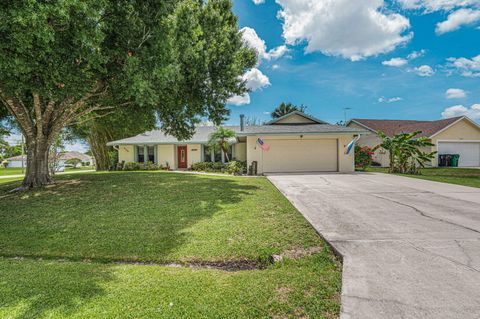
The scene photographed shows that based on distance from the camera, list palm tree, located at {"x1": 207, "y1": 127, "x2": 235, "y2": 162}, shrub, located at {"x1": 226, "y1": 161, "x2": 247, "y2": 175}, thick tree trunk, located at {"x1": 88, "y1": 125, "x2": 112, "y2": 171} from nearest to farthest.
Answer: shrub, located at {"x1": 226, "y1": 161, "x2": 247, "y2": 175}, palm tree, located at {"x1": 207, "y1": 127, "x2": 235, "y2": 162}, thick tree trunk, located at {"x1": 88, "y1": 125, "x2": 112, "y2": 171}

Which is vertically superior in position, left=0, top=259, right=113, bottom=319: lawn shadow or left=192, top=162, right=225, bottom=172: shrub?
left=192, top=162, right=225, bottom=172: shrub

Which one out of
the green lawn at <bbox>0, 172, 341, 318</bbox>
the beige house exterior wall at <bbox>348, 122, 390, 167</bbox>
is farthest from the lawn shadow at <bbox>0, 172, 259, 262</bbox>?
the beige house exterior wall at <bbox>348, 122, 390, 167</bbox>

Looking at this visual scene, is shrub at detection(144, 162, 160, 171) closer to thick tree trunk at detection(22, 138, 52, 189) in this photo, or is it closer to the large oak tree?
the large oak tree

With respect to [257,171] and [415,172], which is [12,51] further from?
[415,172]

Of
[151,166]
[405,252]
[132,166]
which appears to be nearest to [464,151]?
[405,252]

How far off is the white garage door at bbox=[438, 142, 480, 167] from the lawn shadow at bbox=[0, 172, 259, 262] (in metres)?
21.8

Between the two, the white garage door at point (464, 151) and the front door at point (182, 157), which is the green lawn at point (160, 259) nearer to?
the front door at point (182, 157)

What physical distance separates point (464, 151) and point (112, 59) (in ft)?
92.7

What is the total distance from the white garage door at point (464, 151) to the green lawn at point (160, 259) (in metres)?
22.1

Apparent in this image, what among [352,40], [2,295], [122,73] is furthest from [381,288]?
[352,40]

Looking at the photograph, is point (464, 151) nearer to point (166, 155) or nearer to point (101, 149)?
point (166, 155)

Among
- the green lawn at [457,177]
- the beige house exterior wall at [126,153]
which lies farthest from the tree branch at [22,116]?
the green lawn at [457,177]

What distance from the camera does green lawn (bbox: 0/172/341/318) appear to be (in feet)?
7.83

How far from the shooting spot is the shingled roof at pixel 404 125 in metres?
21.0
